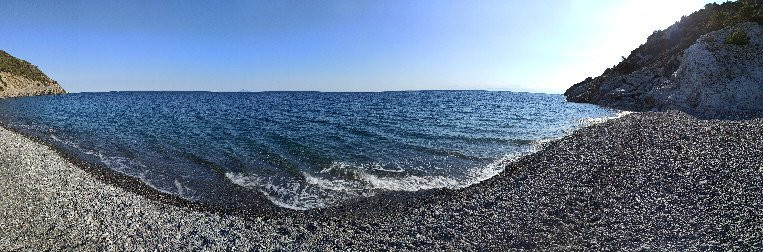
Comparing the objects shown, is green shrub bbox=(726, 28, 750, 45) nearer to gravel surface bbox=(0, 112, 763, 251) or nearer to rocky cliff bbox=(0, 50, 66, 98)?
gravel surface bbox=(0, 112, 763, 251)

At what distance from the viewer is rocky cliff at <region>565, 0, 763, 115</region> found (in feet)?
120

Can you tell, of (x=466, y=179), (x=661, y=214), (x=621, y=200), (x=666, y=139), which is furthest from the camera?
(x=666, y=139)

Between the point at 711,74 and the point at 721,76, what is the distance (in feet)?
2.73

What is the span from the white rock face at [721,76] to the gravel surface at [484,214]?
1921 cm

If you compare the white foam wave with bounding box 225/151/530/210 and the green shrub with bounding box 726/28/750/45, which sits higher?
the green shrub with bounding box 726/28/750/45

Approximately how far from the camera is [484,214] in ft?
48.7

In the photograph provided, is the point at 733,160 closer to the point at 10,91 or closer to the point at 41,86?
the point at 10,91

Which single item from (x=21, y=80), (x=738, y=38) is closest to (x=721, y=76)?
(x=738, y=38)

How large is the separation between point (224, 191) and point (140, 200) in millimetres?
3621

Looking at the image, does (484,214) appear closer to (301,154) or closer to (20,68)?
(301,154)

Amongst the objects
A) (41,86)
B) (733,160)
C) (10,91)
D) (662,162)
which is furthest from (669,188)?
(41,86)

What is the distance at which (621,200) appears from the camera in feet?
49.6

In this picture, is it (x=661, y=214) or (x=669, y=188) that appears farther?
(x=669, y=188)

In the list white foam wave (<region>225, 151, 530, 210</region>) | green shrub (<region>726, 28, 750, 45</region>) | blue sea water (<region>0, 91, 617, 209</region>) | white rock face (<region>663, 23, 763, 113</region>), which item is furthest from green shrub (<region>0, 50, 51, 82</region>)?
green shrub (<region>726, 28, 750, 45</region>)
